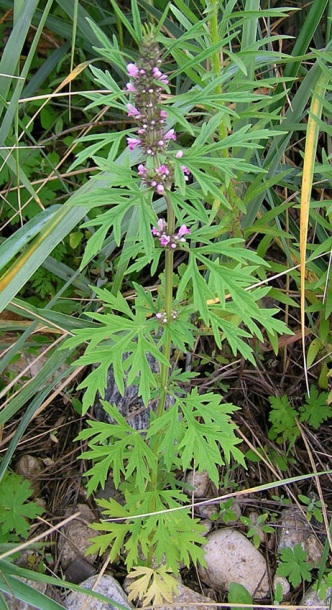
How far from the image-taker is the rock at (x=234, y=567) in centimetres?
222

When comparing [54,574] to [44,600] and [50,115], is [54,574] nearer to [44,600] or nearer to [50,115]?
[44,600]

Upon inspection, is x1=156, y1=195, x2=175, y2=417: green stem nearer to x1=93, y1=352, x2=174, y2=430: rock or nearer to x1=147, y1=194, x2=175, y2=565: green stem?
x1=147, y1=194, x2=175, y2=565: green stem

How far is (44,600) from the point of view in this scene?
1690mm

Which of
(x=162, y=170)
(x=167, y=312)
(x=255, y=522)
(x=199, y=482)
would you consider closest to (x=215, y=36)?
(x=162, y=170)

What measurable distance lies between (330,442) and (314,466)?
0.20m

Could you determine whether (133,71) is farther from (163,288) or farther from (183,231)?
(163,288)

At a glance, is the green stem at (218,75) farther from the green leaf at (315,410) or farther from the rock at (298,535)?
the rock at (298,535)

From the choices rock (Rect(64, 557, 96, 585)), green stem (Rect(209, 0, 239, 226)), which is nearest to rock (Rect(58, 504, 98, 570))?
rock (Rect(64, 557, 96, 585))

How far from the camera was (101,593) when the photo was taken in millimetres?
2068

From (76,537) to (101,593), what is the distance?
0.26m

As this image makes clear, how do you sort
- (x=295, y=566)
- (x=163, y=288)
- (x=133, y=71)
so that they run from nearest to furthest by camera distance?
(x=133, y=71), (x=163, y=288), (x=295, y=566)

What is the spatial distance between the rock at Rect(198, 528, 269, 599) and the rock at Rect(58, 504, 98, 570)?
40cm

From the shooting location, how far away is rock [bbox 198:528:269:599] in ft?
7.29

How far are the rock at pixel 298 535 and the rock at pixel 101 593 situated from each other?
577 millimetres
